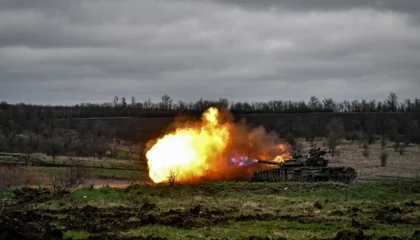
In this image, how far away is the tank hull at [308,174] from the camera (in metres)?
48.8

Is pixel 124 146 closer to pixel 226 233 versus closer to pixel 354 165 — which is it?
pixel 354 165

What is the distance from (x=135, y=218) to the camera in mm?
27797


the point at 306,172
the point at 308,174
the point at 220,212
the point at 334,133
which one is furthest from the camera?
the point at 334,133

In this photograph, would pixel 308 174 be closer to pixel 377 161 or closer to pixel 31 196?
pixel 31 196

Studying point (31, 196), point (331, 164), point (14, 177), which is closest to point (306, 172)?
point (331, 164)

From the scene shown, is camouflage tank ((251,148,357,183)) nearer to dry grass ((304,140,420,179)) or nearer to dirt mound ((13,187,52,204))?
dry grass ((304,140,420,179))

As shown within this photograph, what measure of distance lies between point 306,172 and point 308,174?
1.53 feet

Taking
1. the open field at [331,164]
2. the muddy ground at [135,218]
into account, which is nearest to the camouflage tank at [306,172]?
the open field at [331,164]

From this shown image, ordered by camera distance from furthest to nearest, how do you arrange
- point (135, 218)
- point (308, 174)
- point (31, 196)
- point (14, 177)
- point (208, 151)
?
point (208, 151) < point (14, 177) < point (308, 174) < point (31, 196) < point (135, 218)

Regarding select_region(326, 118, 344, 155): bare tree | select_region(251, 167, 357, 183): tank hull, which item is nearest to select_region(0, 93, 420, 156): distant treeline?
select_region(326, 118, 344, 155): bare tree

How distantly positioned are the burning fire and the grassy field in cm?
905

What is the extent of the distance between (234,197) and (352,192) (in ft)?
25.3

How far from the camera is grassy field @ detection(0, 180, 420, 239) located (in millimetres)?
23484

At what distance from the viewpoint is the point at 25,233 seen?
71.8 ft
